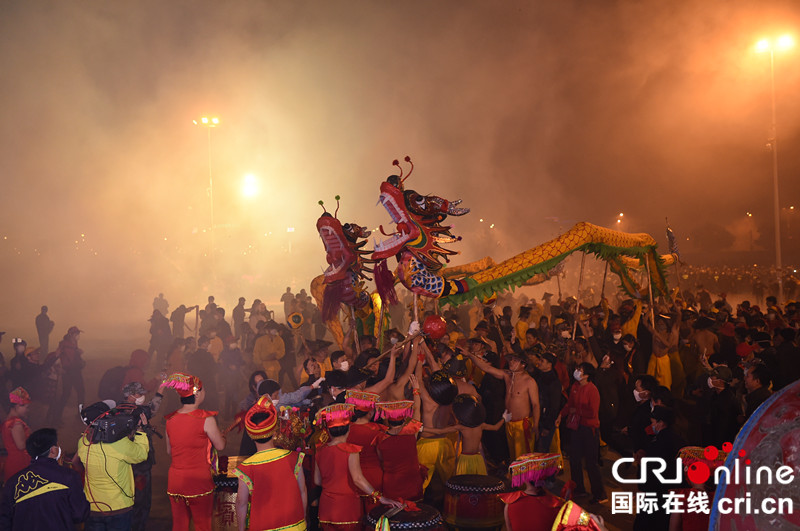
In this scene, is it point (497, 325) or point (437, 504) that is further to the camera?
point (497, 325)

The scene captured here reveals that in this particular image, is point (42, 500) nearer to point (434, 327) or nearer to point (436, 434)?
point (436, 434)

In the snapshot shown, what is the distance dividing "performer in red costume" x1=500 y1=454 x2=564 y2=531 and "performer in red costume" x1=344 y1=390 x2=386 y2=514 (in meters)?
1.74

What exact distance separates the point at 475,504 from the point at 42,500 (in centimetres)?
345

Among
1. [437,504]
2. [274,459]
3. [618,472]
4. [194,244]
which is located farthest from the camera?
[194,244]

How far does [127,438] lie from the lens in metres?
5.20

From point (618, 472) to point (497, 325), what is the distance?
4408mm

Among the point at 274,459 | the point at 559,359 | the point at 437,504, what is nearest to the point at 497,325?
the point at 559,359

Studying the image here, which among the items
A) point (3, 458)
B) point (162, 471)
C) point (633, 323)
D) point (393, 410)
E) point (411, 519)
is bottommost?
point (162, 471)

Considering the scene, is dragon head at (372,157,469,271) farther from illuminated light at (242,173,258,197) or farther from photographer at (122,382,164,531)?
illuminated light at (242,173,258,197)

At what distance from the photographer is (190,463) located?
5273 millimetres

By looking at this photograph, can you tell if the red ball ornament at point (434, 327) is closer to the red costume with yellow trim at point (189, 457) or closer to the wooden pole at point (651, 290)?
the red costume with yellow trim at point (189, 457)

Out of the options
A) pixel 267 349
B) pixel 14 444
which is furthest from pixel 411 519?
pixel 267 349

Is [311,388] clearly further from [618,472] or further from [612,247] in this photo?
[612,247]

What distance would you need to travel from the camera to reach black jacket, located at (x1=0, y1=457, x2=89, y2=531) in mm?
4301
